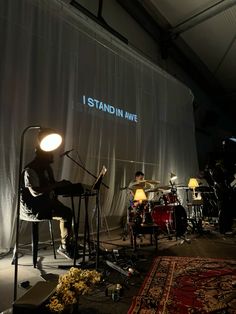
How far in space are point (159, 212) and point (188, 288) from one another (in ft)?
7.08

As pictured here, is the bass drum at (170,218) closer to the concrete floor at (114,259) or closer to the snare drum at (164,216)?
the snare drum at (164,216)

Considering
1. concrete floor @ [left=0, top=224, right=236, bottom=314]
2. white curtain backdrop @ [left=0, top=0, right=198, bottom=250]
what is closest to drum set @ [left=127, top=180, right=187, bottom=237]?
concrete floor @ [left=0, top=224, right=236, bottom=314]

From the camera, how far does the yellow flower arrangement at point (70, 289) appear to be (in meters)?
1.55

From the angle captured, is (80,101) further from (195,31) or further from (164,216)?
(195,31)

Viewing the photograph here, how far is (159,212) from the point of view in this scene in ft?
14.2

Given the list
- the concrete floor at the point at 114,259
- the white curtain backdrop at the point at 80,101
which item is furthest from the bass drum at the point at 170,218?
the white curtain backdrop at the point at 80,101

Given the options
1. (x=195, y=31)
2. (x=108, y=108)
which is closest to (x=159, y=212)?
(x=108, y=108)

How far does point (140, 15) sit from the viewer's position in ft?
21.1

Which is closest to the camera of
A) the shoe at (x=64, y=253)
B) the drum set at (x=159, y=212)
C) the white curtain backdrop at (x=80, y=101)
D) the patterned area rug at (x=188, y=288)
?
the patterned area rug at (x=188, y=288)

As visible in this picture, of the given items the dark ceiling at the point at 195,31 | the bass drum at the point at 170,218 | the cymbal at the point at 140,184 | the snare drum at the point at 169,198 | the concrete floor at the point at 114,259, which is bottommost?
the concrete floor at the point at 114,259

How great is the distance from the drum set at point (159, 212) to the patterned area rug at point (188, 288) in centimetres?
102

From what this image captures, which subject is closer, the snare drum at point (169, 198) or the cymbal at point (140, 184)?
Answer: the cymbal at point (140, 184)

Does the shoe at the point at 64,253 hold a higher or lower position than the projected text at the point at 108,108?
lower

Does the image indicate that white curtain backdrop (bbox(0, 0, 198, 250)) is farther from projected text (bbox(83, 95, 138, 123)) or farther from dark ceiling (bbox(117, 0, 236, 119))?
dark ceiling (bbox(117, 0, 236, 119))
